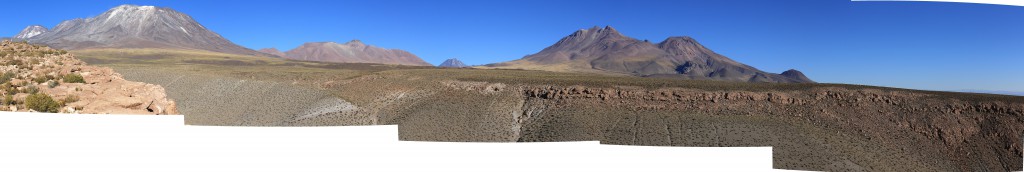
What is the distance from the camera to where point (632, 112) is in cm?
2019

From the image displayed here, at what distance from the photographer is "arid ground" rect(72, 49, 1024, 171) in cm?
1432

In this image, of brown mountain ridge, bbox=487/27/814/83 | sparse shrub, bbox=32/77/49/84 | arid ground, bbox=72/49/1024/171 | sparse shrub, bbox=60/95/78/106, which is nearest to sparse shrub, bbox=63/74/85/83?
sparse shrub, bbox=32/77/49/84

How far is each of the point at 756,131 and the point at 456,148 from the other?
18065 mm

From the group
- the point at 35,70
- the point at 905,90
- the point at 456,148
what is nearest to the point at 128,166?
the point at 456,148

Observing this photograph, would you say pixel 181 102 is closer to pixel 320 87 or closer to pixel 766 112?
pixel 320 87

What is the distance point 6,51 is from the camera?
7.82m

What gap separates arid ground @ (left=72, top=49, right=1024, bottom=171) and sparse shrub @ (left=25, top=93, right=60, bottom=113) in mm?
5906

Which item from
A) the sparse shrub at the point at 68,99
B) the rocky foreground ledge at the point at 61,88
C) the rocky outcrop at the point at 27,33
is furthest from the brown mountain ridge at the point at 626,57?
the sparse shrub at the point at 68,99

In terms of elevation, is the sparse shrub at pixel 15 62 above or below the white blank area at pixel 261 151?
above

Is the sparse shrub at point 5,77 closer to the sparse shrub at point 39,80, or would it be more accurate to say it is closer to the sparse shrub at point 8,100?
the sparse shrub at point 39,80

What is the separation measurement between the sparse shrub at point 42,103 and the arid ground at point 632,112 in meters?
5.91

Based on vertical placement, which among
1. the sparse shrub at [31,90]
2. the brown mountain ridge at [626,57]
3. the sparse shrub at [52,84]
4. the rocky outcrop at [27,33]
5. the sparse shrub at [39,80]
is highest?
the brown mountain ridge at [626,57]

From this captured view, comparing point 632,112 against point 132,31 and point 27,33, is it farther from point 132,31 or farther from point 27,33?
point 27,33

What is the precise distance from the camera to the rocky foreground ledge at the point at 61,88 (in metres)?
5.96
